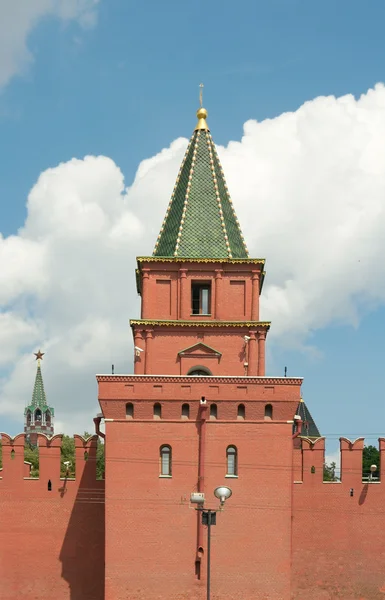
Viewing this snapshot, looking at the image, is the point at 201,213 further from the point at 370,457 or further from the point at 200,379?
the point at 370,457

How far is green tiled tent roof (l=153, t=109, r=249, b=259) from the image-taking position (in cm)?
4956

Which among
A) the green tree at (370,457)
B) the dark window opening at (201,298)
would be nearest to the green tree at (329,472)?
the green tree at (370,457)

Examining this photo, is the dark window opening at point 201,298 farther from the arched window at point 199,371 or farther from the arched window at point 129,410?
the arched window at point 129,410

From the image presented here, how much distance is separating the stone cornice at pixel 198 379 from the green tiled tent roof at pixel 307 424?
23.4 metres

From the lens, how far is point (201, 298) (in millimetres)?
49281

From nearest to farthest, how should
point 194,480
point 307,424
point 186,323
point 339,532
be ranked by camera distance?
point 194,480 < point 339,532 < point 186,323 < point 307,424

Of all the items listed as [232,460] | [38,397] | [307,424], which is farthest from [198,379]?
[38,397]

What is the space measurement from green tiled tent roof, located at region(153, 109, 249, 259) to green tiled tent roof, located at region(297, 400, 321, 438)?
20561 millimetres

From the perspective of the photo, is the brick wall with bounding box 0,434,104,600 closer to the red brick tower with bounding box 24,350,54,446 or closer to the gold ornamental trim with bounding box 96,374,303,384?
the gold ornamental trim with bounding box 96,374,303,384

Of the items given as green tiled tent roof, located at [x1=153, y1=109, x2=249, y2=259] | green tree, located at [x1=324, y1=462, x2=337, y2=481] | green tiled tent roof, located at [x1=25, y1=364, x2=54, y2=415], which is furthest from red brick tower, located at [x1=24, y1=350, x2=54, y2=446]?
green tiled tent roof, located at [x1=153, y1=109, x2=249, y2=259]

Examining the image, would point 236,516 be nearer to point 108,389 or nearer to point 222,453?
point 222,453

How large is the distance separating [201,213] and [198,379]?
874cm

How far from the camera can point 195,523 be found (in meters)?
44.1

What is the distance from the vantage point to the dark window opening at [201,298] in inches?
1929
